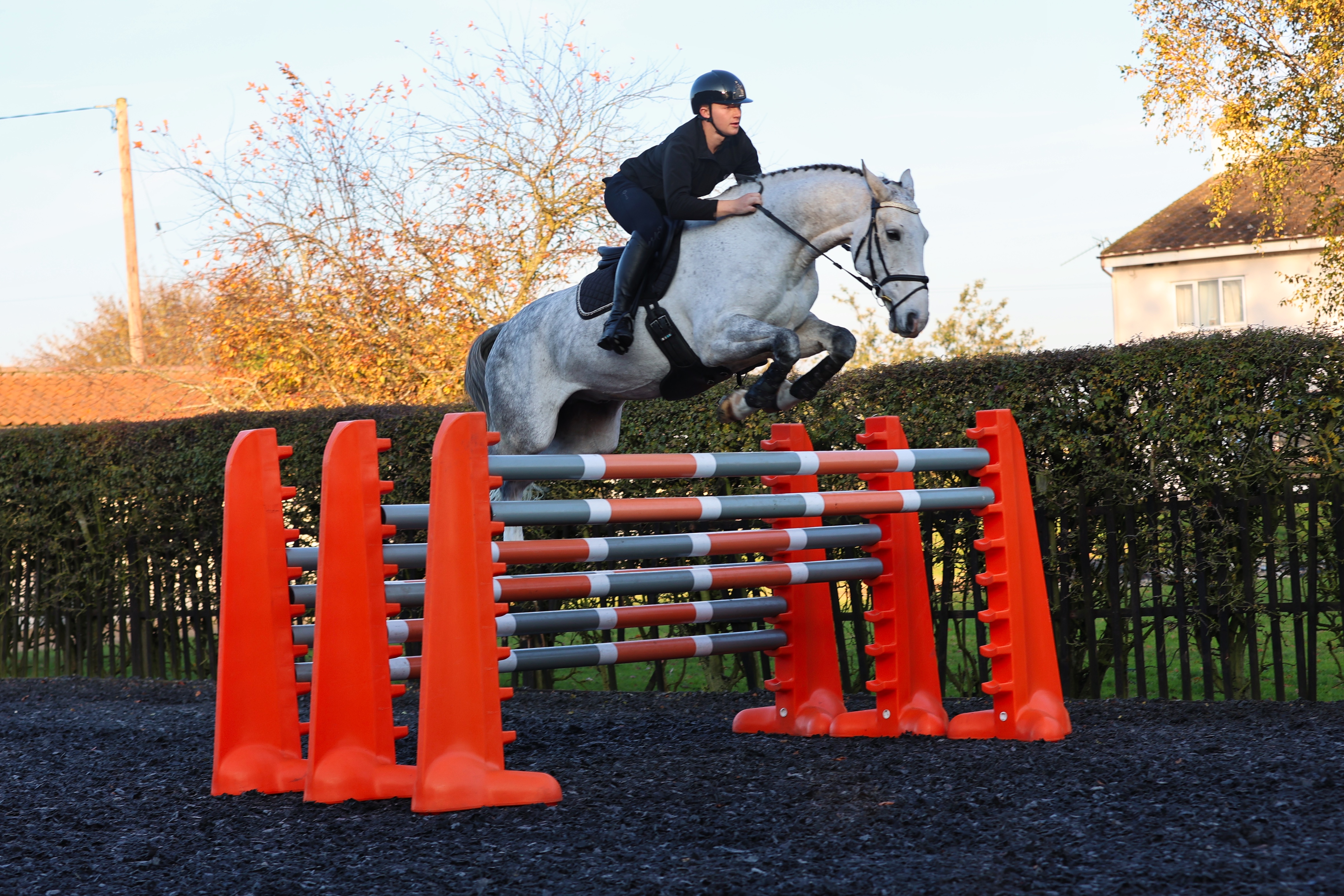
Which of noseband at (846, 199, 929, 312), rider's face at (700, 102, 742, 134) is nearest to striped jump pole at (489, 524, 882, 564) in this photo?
noseband at (846, 199, 929, 312)

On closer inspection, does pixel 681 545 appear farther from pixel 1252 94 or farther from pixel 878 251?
pixel 1252 94

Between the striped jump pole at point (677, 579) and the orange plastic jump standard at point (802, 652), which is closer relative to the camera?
the striped jump pole at point (677, 579)

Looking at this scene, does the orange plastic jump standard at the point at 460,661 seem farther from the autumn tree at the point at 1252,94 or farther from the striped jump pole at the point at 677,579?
the autumn tree at the point at 1252,94

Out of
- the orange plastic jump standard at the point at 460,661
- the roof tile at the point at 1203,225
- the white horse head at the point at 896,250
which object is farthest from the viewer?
the roof tile at the point at 1203,225

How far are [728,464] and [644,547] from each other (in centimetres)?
40

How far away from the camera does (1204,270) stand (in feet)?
84.4

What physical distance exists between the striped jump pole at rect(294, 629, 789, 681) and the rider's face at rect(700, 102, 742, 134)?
6.42 feet

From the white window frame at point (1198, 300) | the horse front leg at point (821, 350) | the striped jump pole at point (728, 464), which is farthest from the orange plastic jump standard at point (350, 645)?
the white window frame at point (1198, 300)

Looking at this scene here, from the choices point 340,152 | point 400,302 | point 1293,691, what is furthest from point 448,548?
point 340,152

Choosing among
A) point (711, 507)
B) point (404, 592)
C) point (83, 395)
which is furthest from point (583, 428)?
point (83, 395)

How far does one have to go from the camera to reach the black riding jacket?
420 cm

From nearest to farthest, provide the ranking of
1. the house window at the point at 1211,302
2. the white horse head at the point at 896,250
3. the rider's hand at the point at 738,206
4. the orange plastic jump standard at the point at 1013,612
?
1. the white horse head at the point at 896,250
2. the rider's hand at the point at 738,206
3. the orange plastic jump standard at the point at 1013,612
4. the house window at the point at 1211,302

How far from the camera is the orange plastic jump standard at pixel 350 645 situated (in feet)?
12.2

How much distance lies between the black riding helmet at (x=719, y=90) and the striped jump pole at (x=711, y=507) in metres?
1.44
